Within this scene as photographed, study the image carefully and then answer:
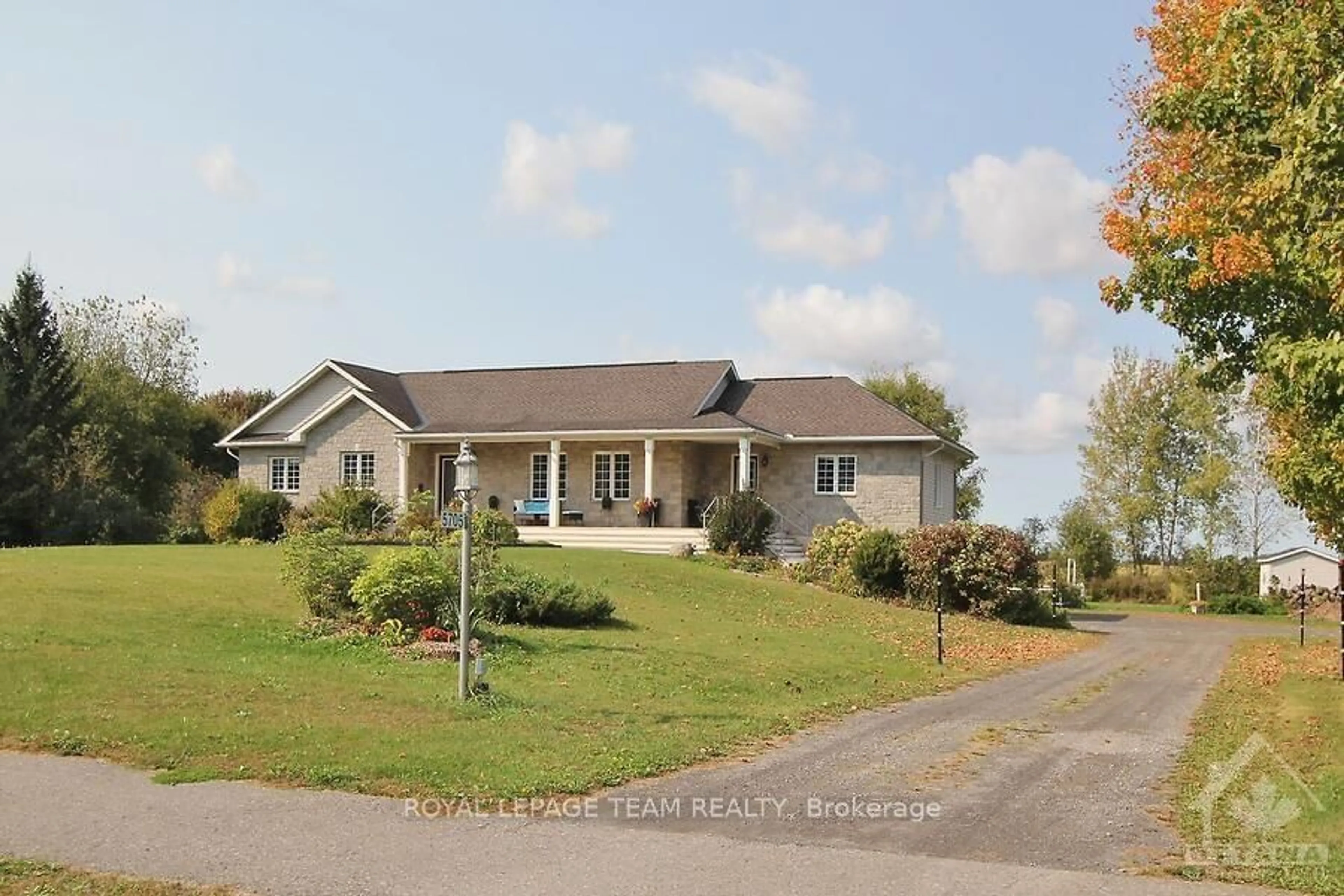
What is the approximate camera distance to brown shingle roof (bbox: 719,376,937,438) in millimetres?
36500

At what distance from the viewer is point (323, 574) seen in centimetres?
1648

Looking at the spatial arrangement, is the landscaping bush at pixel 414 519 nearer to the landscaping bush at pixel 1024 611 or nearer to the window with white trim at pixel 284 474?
the window with white trim at pixel 284 474

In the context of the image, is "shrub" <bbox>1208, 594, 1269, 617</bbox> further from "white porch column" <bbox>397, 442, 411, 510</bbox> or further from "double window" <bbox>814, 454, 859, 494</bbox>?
"white porch column" <bbox>397, 442, 411, 510</bbox>

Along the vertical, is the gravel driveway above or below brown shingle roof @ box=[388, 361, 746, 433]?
below

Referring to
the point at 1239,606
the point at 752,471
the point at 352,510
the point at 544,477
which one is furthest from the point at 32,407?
the point at 1239,606

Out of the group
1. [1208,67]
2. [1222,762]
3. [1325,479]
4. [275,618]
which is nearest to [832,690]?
[1222,762]

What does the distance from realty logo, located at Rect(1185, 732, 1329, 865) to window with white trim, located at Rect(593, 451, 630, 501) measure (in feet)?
A: 90.4

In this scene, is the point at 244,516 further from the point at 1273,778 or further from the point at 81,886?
the point at 1273,778

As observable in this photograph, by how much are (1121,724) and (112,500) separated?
103 feet

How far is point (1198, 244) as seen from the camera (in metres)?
17.0

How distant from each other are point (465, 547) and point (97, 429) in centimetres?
3693

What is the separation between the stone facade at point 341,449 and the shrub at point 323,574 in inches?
874

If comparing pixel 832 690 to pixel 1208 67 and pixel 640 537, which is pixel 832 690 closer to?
pixel 1208 67

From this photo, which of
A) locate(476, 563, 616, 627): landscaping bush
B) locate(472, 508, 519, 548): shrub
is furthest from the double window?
locate(476, 563, 616, 627): landscaping bush
